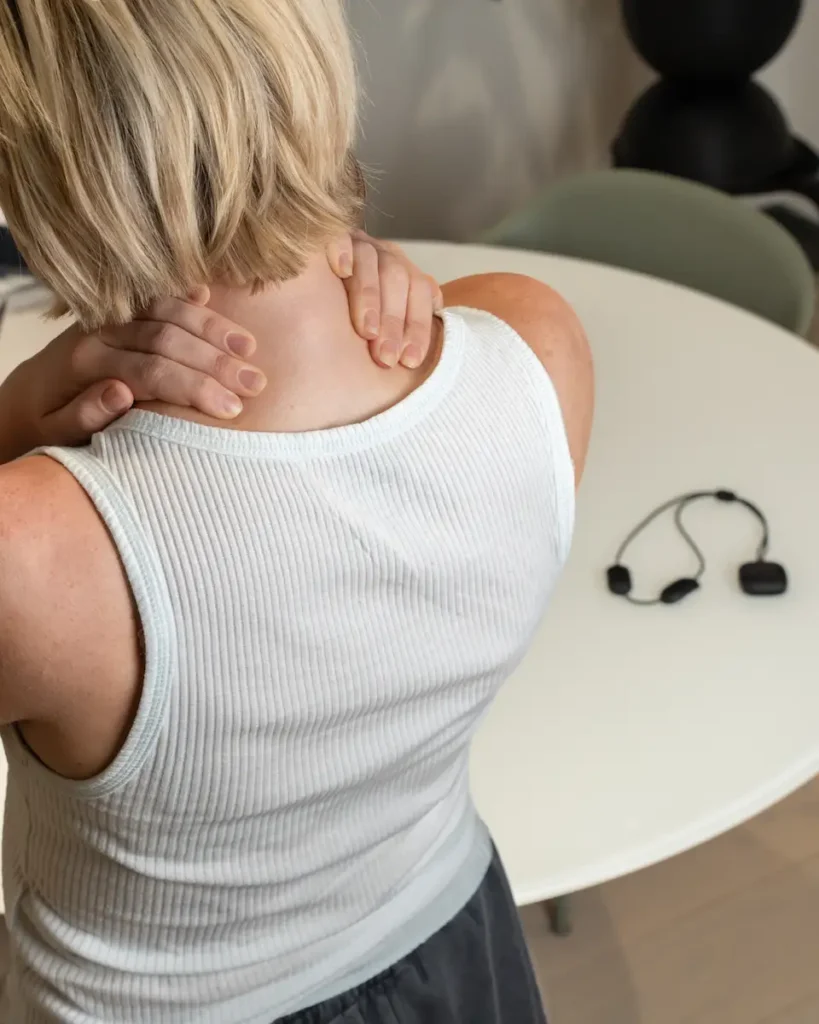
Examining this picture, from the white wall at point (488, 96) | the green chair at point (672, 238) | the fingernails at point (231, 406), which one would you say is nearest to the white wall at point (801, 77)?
the white wall at point (488, 96)

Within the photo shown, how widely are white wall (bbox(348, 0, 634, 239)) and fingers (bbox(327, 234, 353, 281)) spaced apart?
2.33 metres

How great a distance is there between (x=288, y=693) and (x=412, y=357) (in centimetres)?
22

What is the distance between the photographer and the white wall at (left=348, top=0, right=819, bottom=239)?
2.98m

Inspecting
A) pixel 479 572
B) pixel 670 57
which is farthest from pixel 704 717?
pixel 670 57

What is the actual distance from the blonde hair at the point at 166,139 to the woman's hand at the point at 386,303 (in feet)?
0.21

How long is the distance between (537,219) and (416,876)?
1524mm

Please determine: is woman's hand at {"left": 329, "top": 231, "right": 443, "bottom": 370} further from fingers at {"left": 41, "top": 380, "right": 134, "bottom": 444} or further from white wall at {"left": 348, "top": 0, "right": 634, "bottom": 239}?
white wall at {"left": 348, "top": 0, "right": 634, "bottom": 239}

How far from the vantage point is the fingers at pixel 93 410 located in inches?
26.6

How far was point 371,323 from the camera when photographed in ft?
2.27

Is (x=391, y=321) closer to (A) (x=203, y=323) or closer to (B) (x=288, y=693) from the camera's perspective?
(A) (x=203, y=323)

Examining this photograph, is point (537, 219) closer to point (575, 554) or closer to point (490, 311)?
point (575, 554)

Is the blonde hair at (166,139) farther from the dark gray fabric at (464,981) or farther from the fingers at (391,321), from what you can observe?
the dark gray fabric at (464,981)

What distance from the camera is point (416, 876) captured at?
0.85 m

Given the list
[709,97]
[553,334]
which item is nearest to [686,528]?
[553,334]
